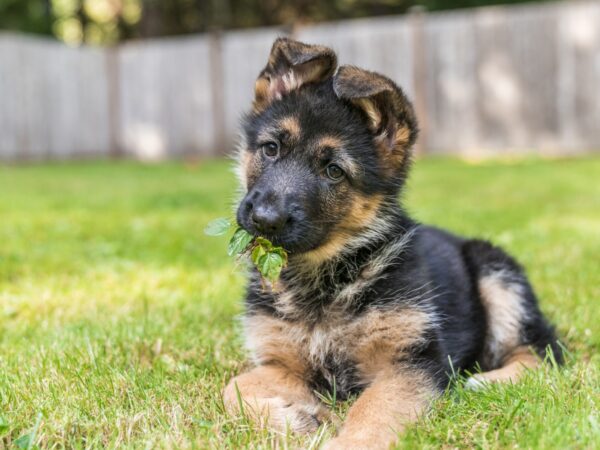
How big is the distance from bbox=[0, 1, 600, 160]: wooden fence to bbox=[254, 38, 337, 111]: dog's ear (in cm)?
1064

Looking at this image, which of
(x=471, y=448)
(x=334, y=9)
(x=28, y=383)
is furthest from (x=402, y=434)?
(x=334, y=9)

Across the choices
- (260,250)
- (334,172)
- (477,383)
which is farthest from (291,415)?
(334,172)

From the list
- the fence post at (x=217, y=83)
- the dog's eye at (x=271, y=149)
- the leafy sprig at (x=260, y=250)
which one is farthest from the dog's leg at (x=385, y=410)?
the fence post at (x=217, y=83)

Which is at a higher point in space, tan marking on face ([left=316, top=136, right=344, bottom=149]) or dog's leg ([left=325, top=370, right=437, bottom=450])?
tan marking on face ([left=316, top=136, right=344, bottom=149])

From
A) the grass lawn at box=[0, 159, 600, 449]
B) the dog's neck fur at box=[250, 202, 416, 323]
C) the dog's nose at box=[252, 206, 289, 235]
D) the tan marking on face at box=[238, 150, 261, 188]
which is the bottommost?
the grass lawn at box=[0, 159, 600, 449]

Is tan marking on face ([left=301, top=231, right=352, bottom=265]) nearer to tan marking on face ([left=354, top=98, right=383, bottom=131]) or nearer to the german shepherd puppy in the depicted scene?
the german shepherd puppy

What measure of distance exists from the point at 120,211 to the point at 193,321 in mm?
4794

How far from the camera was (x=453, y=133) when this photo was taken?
1534 cm

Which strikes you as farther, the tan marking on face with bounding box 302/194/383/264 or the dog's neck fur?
the tan marking on face with bounding box 302/194/383/264

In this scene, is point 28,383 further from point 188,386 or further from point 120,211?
point 120,211

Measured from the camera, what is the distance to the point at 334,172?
3.29m

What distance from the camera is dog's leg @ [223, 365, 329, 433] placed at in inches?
108

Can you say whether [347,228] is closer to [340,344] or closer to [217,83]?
[340,344]

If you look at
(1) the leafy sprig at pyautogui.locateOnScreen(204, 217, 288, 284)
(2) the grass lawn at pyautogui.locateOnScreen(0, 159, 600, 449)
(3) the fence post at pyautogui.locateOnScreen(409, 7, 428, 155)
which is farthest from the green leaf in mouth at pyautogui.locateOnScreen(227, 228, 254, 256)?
(3) the fence post at pyautogui.locateOnScreen(409, 7, 428, 155)
